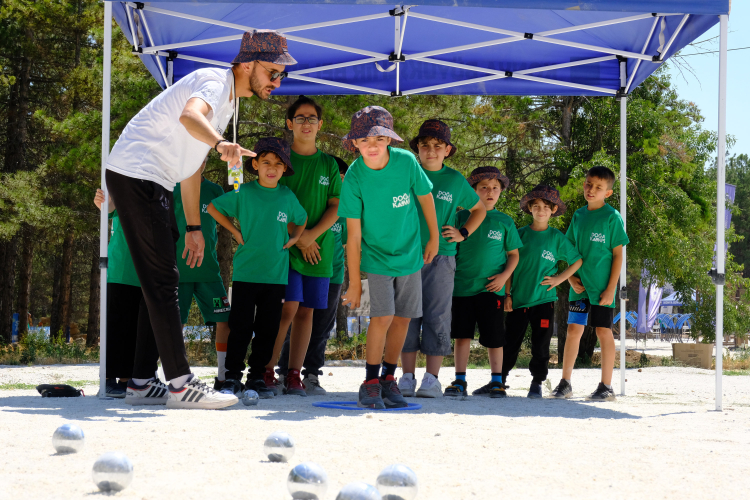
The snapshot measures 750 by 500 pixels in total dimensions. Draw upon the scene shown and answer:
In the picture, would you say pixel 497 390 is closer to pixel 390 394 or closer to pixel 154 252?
pixel 390 394

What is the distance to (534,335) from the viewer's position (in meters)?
5.18

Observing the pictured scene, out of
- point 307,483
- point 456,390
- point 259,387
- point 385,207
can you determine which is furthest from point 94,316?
point 307,483

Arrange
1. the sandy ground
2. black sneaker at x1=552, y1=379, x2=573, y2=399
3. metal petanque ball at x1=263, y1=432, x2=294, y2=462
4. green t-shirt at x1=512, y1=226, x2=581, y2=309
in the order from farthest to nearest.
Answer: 1. green t-shirt at x1=512, y1=226, x2=581, y2=309
2. black sneaker at x1=552, y1=379, x2=573, y2=399
3. metal petanque ball at x1=263, y1=432, x2=294, y2=462
4. the sandy ground

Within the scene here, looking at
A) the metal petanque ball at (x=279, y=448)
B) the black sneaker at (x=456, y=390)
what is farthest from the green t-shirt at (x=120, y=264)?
the metal petanque ball at (x=279, y=448)

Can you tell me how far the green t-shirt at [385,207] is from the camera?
12.9 feet

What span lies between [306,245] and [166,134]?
1379 millimetres

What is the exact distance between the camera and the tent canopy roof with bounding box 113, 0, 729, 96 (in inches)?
200

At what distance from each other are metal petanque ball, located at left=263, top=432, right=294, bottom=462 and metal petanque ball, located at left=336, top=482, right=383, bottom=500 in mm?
634

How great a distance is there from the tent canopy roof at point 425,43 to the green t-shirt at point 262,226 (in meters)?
1.29

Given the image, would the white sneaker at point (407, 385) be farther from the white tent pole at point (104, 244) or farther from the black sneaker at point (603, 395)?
the white tent pole at point (104, 244)

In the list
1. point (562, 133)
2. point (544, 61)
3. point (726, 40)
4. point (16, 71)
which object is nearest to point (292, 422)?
point (726, 40)

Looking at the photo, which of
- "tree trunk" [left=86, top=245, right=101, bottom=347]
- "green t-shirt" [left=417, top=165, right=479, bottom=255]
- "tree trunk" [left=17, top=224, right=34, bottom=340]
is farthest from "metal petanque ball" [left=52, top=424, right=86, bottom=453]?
"tree trunk" [left=17, top=224, right=34, bottom=340]

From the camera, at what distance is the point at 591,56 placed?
5.99 metres

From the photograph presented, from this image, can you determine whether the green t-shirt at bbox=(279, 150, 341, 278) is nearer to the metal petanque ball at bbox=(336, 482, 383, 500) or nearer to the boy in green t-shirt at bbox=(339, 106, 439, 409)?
the boy in green t-shirt at bbox=(339, 106, 439, 409)
